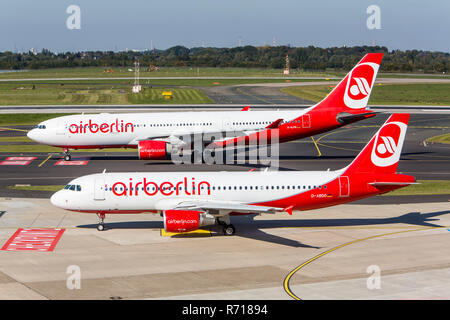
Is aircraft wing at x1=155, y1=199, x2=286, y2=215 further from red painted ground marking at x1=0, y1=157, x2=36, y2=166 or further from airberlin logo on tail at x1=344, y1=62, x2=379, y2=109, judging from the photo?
red painted ground marking at x1=0, y1=157, x2=36, y2=166

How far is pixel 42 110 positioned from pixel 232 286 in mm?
94591

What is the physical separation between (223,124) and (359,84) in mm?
15302

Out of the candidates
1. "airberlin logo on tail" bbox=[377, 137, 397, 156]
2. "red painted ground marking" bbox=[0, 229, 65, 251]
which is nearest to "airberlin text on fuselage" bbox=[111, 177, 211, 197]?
"red painted ground marking" bbox=[0, 229, 65, 251]

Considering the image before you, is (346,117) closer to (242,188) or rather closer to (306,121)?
(306,121)

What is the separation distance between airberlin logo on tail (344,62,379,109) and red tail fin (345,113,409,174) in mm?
24750

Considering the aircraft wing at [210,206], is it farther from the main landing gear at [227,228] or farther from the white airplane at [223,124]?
the white airplane at [223,124]

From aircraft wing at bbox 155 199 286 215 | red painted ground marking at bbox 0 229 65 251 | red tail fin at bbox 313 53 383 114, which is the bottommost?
red painted ground marking at bbox 0 229 65 251

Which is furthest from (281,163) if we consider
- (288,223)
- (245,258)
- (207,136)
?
(245,258)

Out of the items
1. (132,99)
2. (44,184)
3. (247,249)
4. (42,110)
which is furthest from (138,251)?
(132,99)

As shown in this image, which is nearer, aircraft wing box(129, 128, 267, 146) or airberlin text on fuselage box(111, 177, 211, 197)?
airberlin text on fuselage box(111, 177, 211, 197)

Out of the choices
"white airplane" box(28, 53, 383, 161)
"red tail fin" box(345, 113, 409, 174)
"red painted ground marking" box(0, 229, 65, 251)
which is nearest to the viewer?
"red painted ground marking" box(0, 229, 65, 251)

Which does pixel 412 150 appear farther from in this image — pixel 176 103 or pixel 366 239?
pixel 176 103

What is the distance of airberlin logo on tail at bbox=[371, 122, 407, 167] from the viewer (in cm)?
4206

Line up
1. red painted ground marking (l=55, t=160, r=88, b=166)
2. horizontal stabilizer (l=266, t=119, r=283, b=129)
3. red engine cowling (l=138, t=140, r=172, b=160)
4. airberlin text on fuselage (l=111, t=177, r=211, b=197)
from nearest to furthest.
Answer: airberlin text on fuselage (l=111, t=177, r=211, b=197) → red engine cowling (l=138, t=140, r=172, b=160) → horizontal stabilizer (l=266, t=119, r=283, b=129) → red painted ground marking (l=55, t=160, r=88, b=166)
